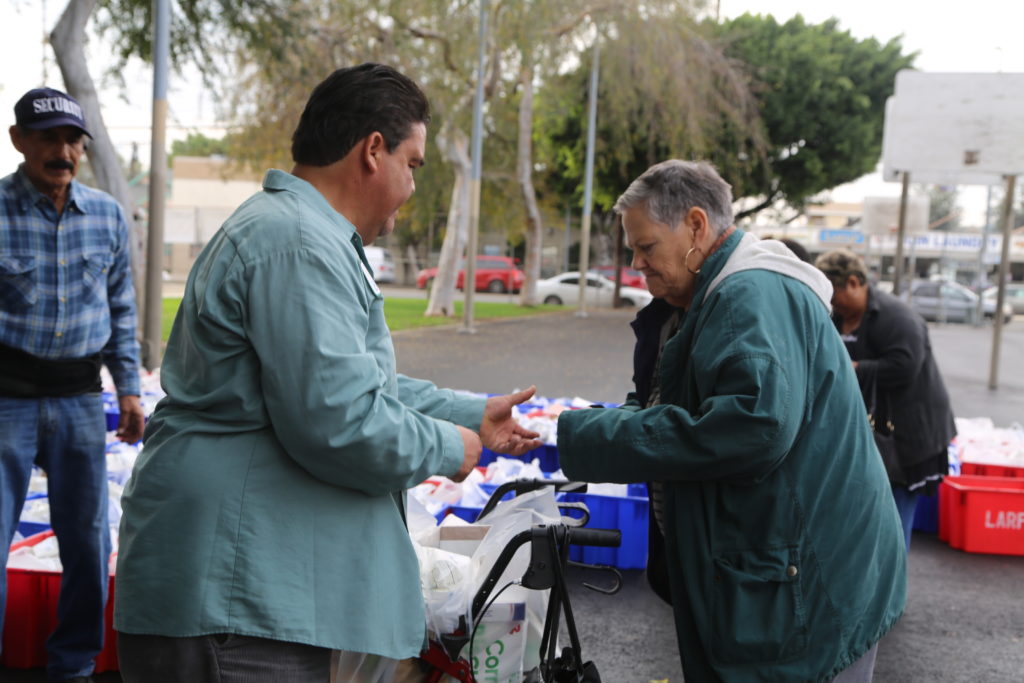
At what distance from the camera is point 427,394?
2494 millimetres

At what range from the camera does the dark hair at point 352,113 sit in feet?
6.06

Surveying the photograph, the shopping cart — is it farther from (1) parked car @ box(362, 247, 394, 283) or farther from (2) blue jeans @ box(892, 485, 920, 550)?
(1) parked car @ box(362, 247, 394, 283)

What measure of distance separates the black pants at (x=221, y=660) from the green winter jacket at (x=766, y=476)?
0.80 m

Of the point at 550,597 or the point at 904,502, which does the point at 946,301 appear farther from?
the point at 550,597

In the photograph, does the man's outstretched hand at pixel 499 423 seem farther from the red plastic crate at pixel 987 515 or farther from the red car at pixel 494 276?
the red car at pixel 494 276

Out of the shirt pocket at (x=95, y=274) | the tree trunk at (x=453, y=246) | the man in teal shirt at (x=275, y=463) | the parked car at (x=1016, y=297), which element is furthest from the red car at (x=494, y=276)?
the man in teal shirt at (x=275, y=463)

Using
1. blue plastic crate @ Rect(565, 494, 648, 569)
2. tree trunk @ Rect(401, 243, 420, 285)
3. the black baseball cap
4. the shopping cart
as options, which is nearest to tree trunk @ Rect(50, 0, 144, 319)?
blue plastic crate @ Rect(565, 494, 648, 569)

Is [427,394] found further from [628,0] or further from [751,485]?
[628,0]

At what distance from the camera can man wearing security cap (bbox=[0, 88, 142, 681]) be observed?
10.5 feet

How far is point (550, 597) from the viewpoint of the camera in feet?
8.19

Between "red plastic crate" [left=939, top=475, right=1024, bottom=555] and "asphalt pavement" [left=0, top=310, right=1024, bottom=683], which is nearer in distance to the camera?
"asphalt pavement" [left=0, top=310, right=1024, bottom=683]

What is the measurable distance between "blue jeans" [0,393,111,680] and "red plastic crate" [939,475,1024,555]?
4.91 metres

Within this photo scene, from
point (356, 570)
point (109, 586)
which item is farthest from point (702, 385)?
point (109, 586)

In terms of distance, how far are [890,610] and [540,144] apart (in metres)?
32.7
